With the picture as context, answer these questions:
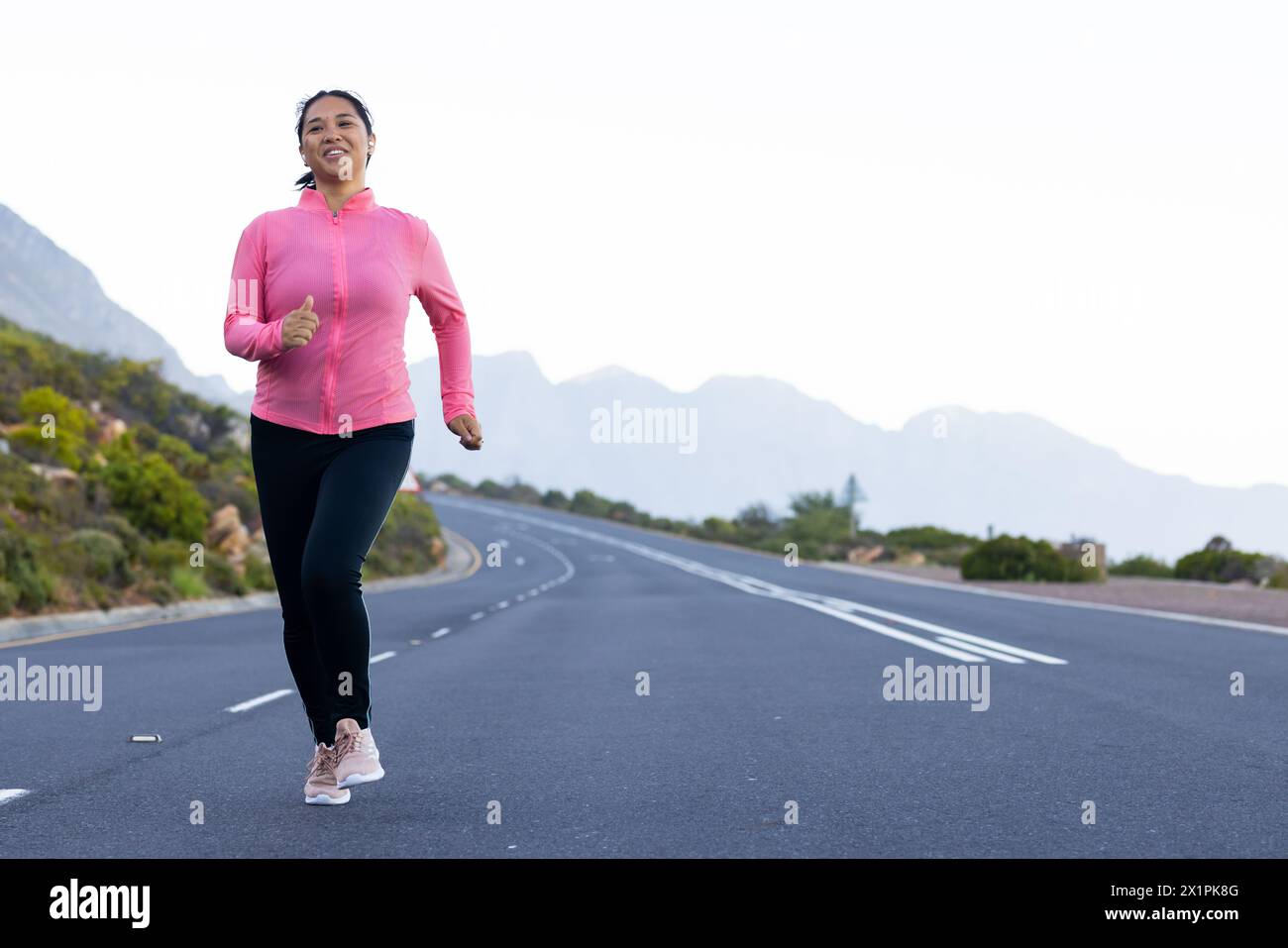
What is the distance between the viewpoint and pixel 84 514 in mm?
20984

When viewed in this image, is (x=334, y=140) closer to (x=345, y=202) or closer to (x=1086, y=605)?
(x=345, y=202)

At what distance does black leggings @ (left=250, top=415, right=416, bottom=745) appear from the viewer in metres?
4.44

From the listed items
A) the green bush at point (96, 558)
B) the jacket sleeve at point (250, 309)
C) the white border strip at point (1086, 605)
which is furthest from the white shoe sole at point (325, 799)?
the green bush at point (96, 558)

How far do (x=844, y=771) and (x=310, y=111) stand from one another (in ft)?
11.1

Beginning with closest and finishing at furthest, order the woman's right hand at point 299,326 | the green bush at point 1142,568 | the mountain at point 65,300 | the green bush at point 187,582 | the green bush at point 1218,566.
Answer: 1. the woman's right hand at point 299,326
2. the green bush at point 187,582
3. the green bush at point 1218,566
4. the green bush at point 1142,568
5. the mountain at point 65,300

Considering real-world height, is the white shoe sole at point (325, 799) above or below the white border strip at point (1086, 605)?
above

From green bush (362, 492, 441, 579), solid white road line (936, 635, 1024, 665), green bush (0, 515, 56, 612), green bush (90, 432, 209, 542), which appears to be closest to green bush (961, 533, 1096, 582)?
green bush (362, 492, 441, 579)

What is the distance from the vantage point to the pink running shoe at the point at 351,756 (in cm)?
470

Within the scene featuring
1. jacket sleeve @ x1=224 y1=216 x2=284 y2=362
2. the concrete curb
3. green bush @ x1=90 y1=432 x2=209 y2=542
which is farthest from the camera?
green bush @ x1=90 y1=432 x2=209 y2=542

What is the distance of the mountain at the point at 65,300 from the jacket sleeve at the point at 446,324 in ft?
464

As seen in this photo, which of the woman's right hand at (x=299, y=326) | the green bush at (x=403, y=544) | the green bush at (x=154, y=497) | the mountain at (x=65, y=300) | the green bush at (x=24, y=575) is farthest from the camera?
the mountain at (x=65, y=300)

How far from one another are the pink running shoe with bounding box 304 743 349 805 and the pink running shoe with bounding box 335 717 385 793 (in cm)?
2

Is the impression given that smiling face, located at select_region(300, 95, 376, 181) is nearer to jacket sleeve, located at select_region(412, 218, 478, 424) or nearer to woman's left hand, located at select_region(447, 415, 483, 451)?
jacket sleeve, located at select_region(412, 218, 478, 424)

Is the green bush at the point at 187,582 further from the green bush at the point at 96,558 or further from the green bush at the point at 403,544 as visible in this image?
the green bush at the point at 403,544
